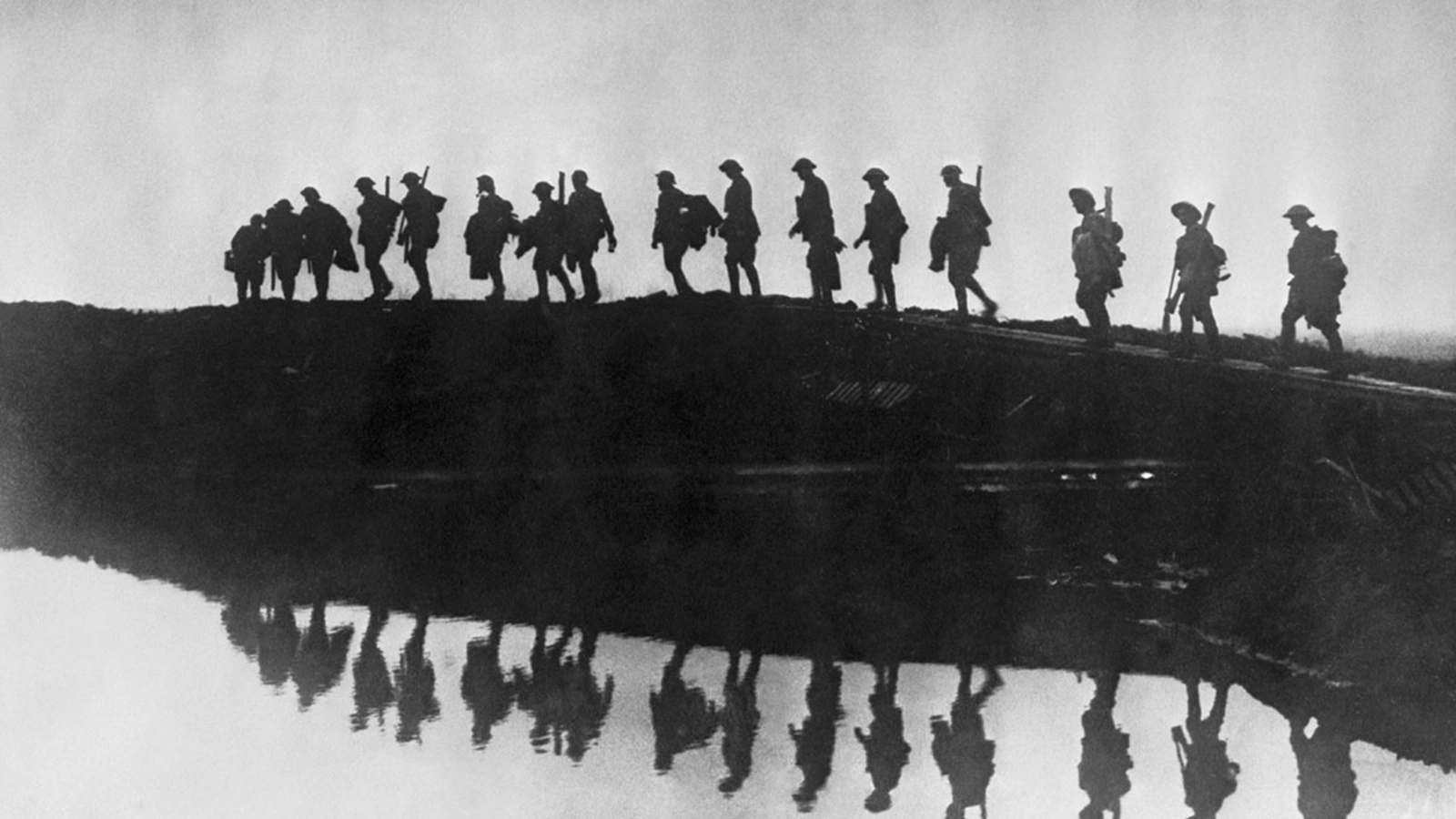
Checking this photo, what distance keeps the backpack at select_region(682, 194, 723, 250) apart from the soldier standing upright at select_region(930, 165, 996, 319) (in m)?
3.41

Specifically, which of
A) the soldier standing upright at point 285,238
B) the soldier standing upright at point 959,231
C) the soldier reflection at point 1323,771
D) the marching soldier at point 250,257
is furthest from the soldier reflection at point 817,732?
the marching soldier at point 250,257

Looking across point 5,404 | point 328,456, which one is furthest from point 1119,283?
point 5,404

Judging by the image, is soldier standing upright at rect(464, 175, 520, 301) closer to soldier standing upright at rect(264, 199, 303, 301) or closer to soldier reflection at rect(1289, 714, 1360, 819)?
soldier standing upright at rect(264, 199, 303, 301)

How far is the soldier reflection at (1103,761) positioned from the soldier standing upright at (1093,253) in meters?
8.03

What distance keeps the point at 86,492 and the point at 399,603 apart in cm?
867

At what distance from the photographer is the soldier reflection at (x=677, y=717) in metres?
8.41

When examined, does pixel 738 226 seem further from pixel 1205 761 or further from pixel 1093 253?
pixel 1205 761

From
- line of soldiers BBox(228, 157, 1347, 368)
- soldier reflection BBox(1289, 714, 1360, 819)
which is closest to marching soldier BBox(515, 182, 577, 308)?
line of soldiers BBox(228, 157, 1347, 368)

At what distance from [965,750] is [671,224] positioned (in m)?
12.9

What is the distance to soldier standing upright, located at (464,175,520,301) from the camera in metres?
22.4

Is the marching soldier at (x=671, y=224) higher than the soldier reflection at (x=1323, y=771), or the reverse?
the marching soldier at (x=671, y=224)

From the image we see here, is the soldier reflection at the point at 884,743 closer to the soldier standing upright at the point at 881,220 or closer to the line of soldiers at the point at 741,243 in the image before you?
the line of soldiers at the point at 741,243

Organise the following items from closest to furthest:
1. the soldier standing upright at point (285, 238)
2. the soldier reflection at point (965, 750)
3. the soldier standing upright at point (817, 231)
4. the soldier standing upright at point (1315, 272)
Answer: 1. the soldier reflection at point (965, 750)
2. the soldier standing upright at point (1315, 272)
3. the soldier standing upright at point (817, 231)
4. the soldier standing upright at point (285, 238)

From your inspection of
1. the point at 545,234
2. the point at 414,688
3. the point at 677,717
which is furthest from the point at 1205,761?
the point at 545,234
